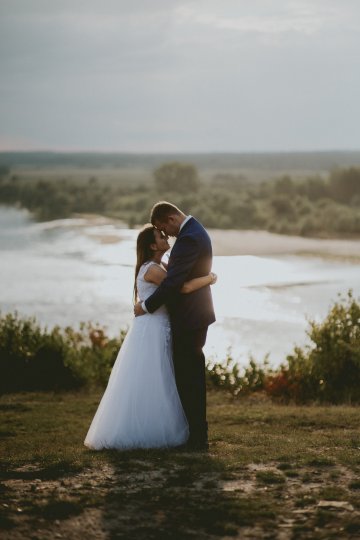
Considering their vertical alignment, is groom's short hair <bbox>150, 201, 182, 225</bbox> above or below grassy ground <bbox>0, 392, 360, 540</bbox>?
above

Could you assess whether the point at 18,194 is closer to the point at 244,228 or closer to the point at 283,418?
the point at 244,228

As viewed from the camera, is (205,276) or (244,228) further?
(244,228)

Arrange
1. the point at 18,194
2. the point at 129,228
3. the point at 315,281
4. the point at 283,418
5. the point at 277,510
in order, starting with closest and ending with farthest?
the point at 277,510, the point at 283,418, the point at 315,281, the point at 129,228, the point at 18,194

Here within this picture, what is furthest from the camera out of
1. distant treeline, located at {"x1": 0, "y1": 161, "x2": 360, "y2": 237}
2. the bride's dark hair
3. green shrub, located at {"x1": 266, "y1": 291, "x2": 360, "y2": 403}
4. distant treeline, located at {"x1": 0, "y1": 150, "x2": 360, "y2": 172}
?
distant treeline, located at {"x1": 0, "y1": 150, "x2": 360, "y2": 172}

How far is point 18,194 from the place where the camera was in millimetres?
81000

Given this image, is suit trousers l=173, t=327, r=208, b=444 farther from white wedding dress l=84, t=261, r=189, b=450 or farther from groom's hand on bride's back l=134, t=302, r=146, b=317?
groom's hand on bride's back l=134, t=302, r=146, b=317

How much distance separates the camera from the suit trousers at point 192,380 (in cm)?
737

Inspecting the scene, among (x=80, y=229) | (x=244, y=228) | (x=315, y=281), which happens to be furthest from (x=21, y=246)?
(x=315, y=281)

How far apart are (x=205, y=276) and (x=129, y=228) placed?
173 ft

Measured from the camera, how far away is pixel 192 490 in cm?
605

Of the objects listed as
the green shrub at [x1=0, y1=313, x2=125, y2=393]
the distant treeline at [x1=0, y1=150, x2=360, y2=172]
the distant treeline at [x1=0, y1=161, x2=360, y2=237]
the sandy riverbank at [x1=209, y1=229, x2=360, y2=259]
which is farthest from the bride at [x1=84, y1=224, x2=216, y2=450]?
the distant treeline at [x1=0, y1=150, x2=360, y2=172]

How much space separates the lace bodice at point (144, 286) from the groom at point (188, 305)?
0.11 meters

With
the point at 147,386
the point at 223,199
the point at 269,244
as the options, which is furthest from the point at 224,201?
the point at 147,386

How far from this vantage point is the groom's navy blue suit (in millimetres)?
7195
